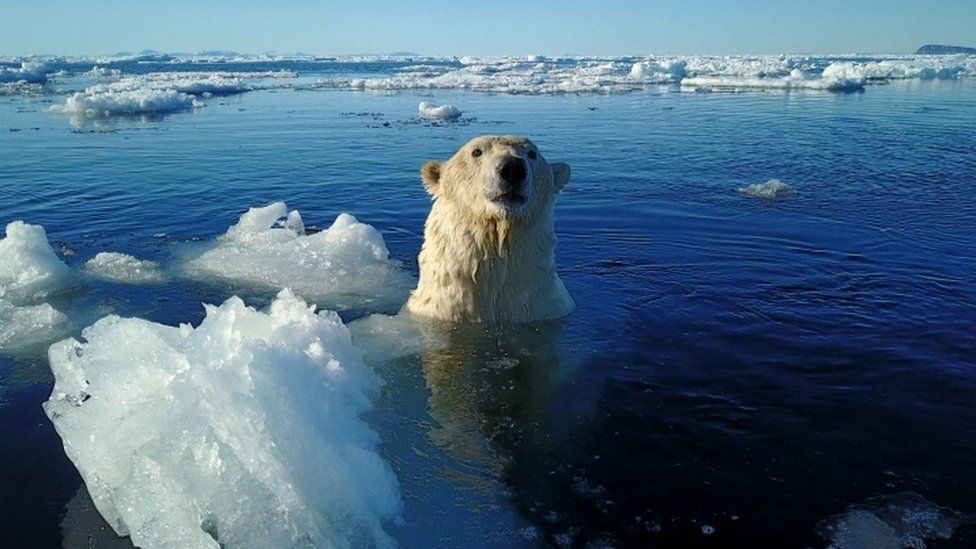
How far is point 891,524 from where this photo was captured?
3172mm

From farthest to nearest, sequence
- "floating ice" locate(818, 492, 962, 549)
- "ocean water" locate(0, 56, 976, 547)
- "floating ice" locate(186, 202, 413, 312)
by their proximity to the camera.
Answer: "floating ice" locate(186, 202, 413, 312)
"ocean water" locate(0, 56, 976, 547)
"floating ice" locate(818, 492, 962, 549)

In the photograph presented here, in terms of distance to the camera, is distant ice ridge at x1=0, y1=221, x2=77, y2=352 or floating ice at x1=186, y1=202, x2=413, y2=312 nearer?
distant ice ridge at x1=0, y1=221, x2=77, y2=352

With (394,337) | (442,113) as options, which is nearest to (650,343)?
(394,337)

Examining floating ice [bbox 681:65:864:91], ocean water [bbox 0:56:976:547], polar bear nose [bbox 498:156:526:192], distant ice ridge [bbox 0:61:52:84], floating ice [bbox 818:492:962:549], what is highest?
distant ice ridge [bbox 0:61:52:84]

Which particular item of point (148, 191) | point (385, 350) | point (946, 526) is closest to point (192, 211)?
point (148, 191)

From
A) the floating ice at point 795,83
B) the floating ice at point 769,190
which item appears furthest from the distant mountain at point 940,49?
the floating ice at point 769,190

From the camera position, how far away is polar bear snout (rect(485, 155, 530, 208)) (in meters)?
4.78

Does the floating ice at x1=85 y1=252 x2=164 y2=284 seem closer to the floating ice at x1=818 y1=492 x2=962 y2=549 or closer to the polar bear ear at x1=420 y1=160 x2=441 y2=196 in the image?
the polar bear ear at x1=420 y1=160 x2=441 y2=196

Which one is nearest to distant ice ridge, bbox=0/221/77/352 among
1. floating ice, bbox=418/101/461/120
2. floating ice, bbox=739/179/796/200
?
floating ice, bbox=739/179/796/200

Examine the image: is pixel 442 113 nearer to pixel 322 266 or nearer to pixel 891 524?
pixel 322 266

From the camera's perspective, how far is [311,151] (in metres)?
15.0

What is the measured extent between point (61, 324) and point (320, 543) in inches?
151

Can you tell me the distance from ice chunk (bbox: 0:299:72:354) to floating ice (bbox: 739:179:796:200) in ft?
28.5

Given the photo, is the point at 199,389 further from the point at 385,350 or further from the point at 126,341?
the point at 385,350
